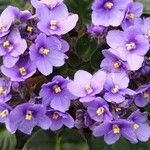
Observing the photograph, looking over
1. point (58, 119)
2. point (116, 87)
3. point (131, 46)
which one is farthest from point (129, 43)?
point (58, 119)

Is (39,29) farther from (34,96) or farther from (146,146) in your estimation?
(146,146)

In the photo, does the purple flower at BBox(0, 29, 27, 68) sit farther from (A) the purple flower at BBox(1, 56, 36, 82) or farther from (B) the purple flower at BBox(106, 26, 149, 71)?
(B) the purple flower at BBox(106, 26, 149, 71)

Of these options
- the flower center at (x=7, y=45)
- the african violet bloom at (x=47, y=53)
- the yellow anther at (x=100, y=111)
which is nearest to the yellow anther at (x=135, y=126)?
the yellow anther at (x=100, y=111)

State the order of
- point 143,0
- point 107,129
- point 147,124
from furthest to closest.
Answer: point 143,0 → point 147,124 → point 107,129

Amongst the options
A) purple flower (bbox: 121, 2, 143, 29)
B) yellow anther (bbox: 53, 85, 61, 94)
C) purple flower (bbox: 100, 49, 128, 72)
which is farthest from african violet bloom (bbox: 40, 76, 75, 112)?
purple flower (bbox: 121, 2, 143, 29)

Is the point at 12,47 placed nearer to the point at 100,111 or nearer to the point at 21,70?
the point at 21,70

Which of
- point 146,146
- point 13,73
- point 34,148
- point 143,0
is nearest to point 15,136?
point 34,148
